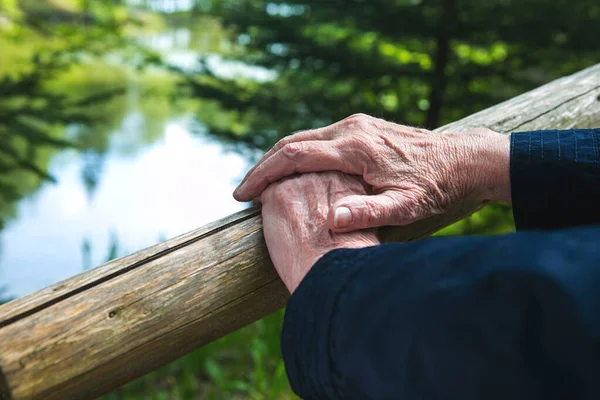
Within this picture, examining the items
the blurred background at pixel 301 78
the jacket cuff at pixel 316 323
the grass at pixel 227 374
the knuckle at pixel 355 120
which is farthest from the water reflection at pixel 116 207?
the jacket cuff at pixel 316 323

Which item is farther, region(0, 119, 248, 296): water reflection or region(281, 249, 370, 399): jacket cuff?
region(0, 119, 248, 296): water reflection

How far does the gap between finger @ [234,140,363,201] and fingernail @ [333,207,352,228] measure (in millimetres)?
171

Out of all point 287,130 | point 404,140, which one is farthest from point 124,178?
point 404,140

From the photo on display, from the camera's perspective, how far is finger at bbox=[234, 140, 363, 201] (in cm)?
123

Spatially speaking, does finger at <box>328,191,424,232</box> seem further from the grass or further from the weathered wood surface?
the grass

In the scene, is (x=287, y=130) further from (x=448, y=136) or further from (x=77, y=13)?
(x=77, y=13)

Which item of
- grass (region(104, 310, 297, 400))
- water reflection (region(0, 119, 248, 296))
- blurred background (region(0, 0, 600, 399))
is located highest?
blurred background (region(0, 0, 600, 399))

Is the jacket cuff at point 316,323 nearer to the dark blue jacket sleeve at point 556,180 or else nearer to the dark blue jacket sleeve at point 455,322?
the dark blue jacket sleeve at point 455,322

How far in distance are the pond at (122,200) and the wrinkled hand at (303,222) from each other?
21.8 feet

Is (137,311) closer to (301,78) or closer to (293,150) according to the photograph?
(293,150)

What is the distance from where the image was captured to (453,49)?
16.3ft

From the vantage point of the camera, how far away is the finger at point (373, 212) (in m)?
1.09

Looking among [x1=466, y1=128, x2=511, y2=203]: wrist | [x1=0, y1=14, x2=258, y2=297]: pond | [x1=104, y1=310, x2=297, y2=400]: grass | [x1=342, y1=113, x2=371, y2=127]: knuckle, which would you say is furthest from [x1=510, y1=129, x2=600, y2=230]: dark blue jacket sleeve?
[x1=0, y1=14, x2=258, y2=297]: pond

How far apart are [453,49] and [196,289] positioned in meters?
4.53
